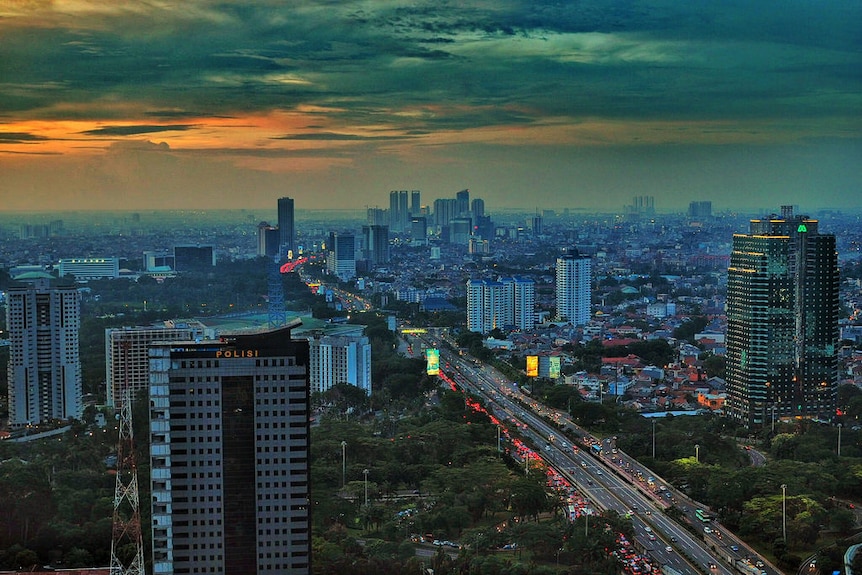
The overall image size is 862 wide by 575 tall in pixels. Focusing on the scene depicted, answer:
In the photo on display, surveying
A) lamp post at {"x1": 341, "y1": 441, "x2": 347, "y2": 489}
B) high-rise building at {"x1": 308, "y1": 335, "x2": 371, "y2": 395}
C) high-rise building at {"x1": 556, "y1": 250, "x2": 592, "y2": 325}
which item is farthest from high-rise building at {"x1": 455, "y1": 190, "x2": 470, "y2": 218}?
lamp post at {"x1": 341, "y1": 441, "x2": 347, "y2": 489}

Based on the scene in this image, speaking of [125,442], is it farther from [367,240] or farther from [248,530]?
[367,240]

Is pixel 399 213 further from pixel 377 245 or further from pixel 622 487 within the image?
pixel 622 487

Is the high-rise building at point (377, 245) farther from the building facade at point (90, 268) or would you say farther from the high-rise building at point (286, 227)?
the building facade at point (90, 268)

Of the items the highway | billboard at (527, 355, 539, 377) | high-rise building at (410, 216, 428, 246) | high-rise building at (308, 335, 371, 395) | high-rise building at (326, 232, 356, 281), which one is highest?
high-rise building at (410, 216, 428, 246)

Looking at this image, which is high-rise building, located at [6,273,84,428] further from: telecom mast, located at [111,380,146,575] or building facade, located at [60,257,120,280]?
telecom mast, located at [111,380,146,575]

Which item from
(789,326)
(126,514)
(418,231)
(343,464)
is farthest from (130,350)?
(418,231)

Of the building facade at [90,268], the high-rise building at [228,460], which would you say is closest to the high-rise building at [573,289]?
the building facade at [90,268]
